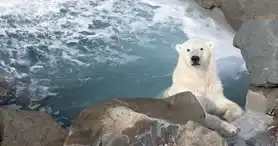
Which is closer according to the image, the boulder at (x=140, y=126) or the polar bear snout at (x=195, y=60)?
the boulder at (x=140, y=126)

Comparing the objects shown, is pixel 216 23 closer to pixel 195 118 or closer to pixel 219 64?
pixel 219 64

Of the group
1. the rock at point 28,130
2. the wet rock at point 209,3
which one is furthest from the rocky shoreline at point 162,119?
the wet rock at point 209,3

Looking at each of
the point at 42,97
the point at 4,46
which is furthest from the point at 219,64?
the point at 4,46

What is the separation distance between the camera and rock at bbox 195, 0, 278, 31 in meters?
6.85

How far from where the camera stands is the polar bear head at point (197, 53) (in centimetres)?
504

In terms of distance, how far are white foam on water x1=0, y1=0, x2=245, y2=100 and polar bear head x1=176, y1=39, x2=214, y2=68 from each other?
5.85ft

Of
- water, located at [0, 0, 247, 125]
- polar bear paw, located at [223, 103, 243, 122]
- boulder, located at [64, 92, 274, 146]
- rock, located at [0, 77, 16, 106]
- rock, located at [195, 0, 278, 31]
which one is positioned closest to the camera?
boulder, located at [64, 92, 274, 146]

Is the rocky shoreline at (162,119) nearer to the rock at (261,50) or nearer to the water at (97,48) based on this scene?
the rock at (261,50)

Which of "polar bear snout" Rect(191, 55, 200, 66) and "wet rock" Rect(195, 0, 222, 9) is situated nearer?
"polar bear snout" Rect(191, 55, 200, 66)

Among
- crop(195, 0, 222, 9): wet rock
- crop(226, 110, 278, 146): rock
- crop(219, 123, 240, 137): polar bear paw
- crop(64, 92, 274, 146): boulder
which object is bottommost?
crop(226, 110, 278, 146): rock

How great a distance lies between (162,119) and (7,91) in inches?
102

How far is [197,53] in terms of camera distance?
5039mm

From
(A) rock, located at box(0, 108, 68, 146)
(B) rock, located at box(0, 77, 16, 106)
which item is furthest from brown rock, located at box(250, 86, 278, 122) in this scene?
(B) rock, located at box(0, 77, 16, 106)

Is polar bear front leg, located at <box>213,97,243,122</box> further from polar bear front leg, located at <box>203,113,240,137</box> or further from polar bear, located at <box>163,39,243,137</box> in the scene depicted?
polar bear front leg, located at <box>203,113,240,137</box>
